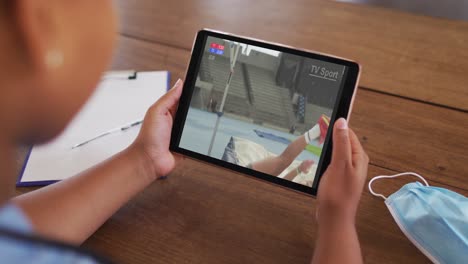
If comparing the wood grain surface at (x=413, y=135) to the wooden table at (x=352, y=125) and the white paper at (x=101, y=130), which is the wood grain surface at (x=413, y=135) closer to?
the wooden table at (x=352, y=125)

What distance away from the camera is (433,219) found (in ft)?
1.83

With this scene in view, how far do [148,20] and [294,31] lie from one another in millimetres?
341

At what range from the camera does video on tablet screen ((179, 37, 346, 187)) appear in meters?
0.60

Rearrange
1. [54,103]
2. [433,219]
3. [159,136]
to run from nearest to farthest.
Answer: [54,103] → [433,219] → [159,136]

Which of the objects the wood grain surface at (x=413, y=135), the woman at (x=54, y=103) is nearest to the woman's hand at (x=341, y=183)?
the woman at (x=54, y=103)

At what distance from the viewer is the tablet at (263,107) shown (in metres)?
0.60

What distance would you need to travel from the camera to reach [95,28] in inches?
12.2

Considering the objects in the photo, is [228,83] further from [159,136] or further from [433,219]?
[433,219]

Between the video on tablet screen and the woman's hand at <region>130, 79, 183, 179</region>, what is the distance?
0.03 meters

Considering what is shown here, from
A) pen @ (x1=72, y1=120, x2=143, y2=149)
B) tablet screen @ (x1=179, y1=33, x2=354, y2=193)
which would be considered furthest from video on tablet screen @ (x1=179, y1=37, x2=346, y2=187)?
pen @ (x1=72, y1=120, x2=143, y2=149)

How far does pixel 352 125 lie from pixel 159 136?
1.08ft

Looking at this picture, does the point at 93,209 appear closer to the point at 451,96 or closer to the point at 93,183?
the point at 93,183

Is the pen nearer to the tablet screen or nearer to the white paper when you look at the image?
the white paper

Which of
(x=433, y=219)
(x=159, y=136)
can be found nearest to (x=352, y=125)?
(x=433, y=219)
